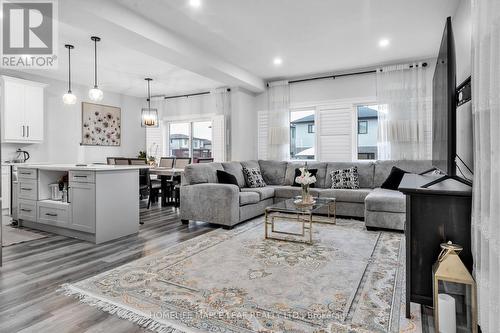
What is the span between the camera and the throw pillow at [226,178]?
451 cm

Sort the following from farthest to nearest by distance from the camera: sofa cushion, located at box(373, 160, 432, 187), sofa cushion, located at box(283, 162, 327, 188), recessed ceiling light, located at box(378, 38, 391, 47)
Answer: sofa cushion, located at box(283, 162, 327, 188) → sofa cushion, located at box(373, 160, 432, 187) → recessed ceiling light, located at box(378, 38, 391, 47)

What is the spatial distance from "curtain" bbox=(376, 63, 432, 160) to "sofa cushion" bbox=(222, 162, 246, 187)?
2.52m

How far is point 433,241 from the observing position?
1.75m

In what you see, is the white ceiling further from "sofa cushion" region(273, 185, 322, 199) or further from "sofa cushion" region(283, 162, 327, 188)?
"sofa cushion" region(273, 185, 322, 199)

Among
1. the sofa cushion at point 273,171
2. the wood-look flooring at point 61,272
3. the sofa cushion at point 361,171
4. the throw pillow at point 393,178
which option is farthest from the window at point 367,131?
the wood-look flooring at point 61,272

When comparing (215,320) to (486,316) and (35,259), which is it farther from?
(35,259)

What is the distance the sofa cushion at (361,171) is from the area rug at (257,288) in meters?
1.90

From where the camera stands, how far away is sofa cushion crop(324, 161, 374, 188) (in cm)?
512

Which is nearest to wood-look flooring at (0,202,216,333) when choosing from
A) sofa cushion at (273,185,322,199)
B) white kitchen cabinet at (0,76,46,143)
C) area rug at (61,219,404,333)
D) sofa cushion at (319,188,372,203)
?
area rug at (61,219,404,333)

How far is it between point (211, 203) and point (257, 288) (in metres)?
2.10

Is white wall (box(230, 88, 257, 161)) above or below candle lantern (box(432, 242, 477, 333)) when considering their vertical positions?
above

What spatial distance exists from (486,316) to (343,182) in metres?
3.79

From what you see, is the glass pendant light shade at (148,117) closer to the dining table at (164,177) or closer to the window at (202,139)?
the dining table at (164,177)

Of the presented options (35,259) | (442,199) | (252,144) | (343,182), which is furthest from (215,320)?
(252,144)
